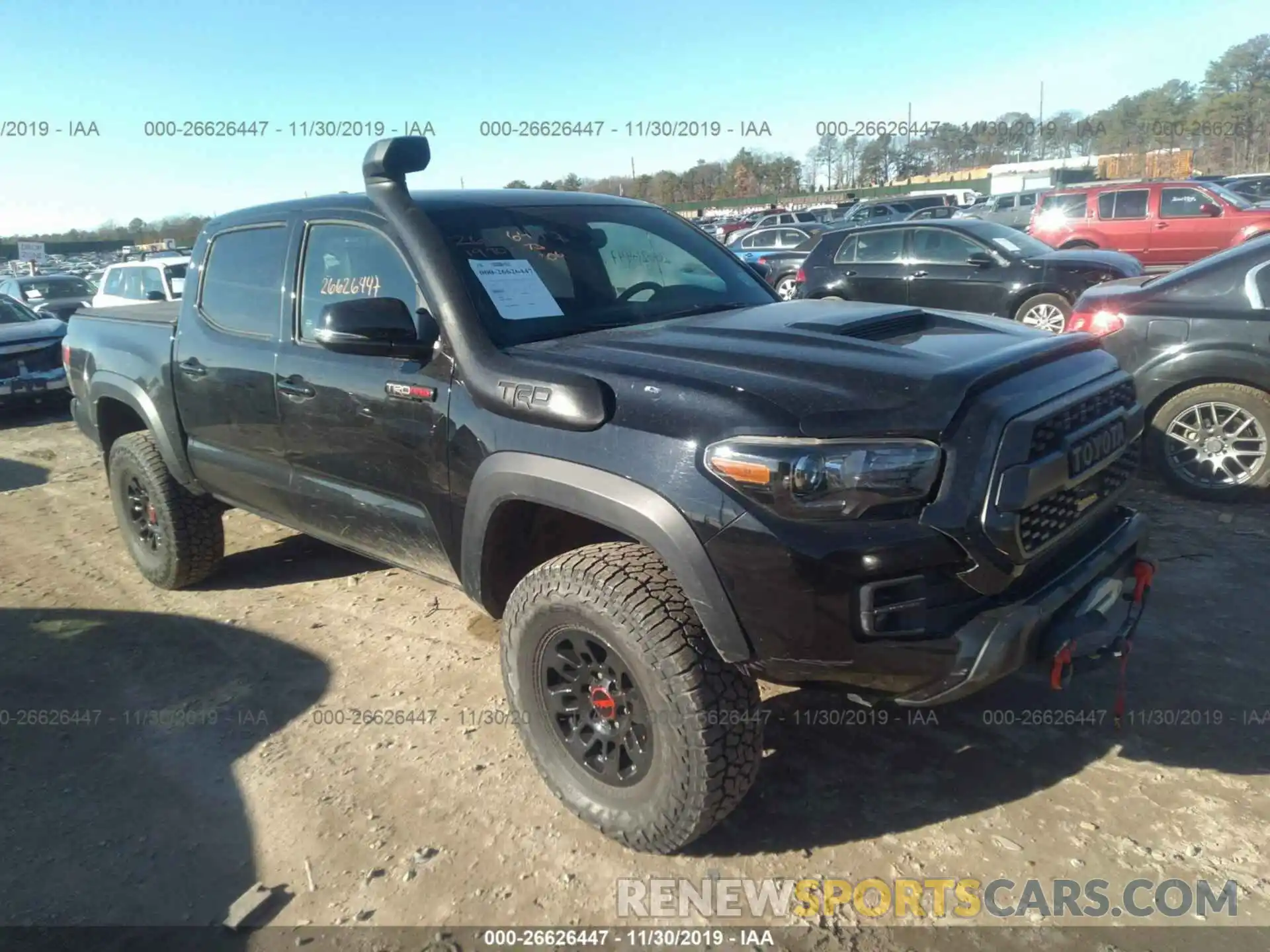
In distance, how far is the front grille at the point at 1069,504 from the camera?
94.4 inches

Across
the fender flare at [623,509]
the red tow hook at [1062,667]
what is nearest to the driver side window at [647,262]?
the fender flare at [623,509]

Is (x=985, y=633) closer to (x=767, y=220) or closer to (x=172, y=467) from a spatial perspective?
(x=172, y=467)

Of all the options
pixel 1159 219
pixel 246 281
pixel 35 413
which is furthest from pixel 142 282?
pixel 1159 219

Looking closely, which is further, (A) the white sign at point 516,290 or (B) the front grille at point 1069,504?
(A) the white sign at point 516,290

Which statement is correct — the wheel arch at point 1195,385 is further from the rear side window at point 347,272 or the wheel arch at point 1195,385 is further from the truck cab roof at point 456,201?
the rear side window at point 347,272

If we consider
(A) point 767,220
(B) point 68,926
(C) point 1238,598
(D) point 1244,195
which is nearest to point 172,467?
(B) point 68,926

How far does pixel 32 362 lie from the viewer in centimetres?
1055

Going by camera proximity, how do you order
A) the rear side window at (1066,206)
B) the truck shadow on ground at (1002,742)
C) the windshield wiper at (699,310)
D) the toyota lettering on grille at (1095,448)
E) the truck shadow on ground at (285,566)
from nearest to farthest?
the toyota lettering on grille at (1095,448) → the truck shadow on ground at (1002,742) → the windshield wiper at (699,310) → the truck shadow on ground at (285,566) → the rear side window at (1066,206)

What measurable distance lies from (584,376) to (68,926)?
213cm

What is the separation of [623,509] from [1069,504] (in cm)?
127

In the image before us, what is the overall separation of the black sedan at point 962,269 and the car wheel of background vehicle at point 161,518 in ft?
25.9

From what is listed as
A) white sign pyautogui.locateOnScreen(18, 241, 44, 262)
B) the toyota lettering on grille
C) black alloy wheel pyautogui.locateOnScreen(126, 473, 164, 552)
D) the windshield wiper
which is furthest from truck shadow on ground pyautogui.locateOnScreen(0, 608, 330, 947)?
white sign pyautogui.locateOnScreen(18, 241, 44, 262)

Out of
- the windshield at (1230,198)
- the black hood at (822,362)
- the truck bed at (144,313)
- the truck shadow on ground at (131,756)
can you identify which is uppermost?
the truck bed at (144,313)

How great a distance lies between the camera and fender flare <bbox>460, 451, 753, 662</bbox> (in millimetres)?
2365
